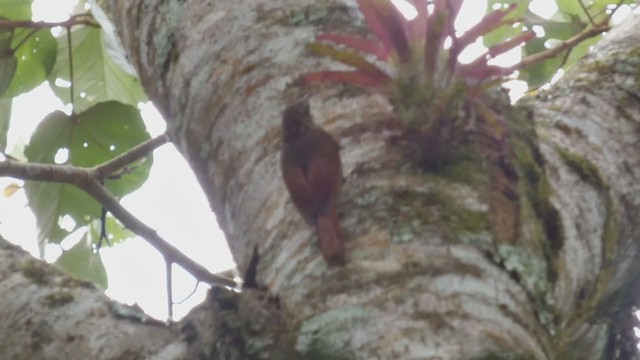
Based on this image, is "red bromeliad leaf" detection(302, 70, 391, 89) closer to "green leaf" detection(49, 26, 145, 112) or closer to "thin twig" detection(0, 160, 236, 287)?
"thin twig" detection(0, 160, 236, 287)

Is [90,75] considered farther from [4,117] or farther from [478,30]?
[478,30]

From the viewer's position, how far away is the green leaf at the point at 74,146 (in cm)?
231

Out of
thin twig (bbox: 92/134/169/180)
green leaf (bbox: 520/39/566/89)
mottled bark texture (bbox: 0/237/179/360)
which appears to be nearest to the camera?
mottled bark texture (bbox: 0/237/179/360)

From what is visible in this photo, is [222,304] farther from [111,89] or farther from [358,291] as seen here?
[111,89]

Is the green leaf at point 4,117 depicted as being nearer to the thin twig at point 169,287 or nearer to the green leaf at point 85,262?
the green leaf at point 85,262

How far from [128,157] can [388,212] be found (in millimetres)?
1160

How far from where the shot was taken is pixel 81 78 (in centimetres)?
279

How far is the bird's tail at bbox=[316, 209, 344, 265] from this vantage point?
1.02 meters

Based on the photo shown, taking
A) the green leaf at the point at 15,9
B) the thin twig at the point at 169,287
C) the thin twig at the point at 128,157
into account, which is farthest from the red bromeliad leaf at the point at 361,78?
the green leaf at the point at 15,9

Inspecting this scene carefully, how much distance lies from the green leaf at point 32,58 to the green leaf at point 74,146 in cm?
18

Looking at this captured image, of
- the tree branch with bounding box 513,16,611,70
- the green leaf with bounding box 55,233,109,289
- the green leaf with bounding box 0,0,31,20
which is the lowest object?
the green leaf with bounding box 55,233,109,289

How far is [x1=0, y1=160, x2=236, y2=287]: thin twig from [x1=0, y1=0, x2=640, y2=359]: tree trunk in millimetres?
385

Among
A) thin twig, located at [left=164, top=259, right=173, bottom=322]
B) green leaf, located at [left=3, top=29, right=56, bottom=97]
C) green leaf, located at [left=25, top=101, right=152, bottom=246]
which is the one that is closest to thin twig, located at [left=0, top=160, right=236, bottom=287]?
thin twig, located at [left=164, top=259, right=173, bottom=322]

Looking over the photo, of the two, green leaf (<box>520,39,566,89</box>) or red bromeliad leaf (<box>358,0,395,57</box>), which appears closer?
red bromeliad leaf (<box>358,0,395,57</box>)
